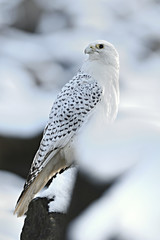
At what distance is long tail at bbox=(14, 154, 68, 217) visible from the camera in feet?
12.3

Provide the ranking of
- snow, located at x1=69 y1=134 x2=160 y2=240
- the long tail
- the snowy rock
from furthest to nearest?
the long tail < the snowy rock < snow, located at x1=69 y1=134 x2=160 y2=240

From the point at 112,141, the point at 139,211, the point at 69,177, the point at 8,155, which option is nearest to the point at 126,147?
the point at 112,141

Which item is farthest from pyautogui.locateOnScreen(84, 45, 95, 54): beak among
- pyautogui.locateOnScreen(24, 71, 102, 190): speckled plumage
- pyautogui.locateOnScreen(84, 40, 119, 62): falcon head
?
pyautogui.locateOnScreen(24, 71, 102, 190): speckled plumage

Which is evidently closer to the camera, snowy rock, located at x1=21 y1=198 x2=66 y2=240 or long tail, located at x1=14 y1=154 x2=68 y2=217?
snowy rock, located at x1=21 y1=198 x2=66 y2=240

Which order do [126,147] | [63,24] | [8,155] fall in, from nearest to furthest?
[126,147], [8,155], [63,24]

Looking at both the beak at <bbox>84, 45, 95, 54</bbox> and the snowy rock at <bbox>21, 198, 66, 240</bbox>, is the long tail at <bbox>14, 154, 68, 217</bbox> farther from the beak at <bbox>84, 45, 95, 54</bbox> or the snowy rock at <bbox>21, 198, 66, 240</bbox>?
the snowy rock at <bbox>21, 198, 66, 240</bbox>

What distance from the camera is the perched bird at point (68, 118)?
12.4 ft

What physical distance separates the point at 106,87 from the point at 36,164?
2.36 ft

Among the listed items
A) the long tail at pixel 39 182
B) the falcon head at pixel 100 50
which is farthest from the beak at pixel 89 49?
the long tail at pixel 39 182

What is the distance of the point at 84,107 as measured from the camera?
3.80 m

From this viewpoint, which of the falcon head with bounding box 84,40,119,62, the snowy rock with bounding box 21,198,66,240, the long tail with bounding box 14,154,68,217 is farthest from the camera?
the falcon head with bounding box 84,40,119,62

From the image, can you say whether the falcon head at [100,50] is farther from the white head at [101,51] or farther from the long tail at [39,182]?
the long tail at [39,182]

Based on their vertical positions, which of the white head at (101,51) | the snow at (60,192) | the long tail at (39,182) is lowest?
the snow at (60,192)

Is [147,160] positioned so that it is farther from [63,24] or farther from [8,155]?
[63,24]
